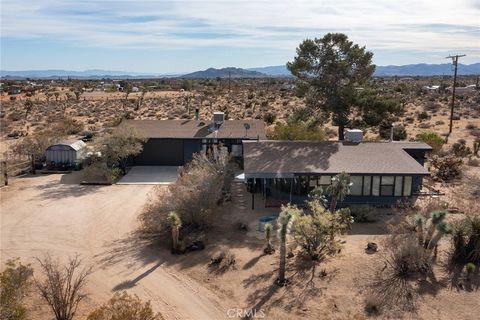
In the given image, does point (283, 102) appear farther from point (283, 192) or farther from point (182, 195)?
point (182, 195)

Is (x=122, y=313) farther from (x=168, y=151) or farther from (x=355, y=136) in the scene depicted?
(x=168, y=151)

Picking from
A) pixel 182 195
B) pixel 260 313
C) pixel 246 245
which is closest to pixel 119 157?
pixel 182 195

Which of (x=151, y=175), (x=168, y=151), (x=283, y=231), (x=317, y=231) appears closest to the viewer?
(x=283, y=231)

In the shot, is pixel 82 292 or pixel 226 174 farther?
pixel 226 174

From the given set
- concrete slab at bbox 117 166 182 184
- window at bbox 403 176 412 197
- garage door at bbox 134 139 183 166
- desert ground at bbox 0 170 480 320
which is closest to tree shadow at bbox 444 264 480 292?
desert ground at bbox 0 170 480 320

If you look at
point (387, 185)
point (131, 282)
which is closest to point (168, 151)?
point (387, 185)

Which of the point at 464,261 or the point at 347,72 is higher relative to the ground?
the point at 347,72

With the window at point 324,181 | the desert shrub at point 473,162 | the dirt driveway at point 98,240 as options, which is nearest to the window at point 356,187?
the window at point 324,181
